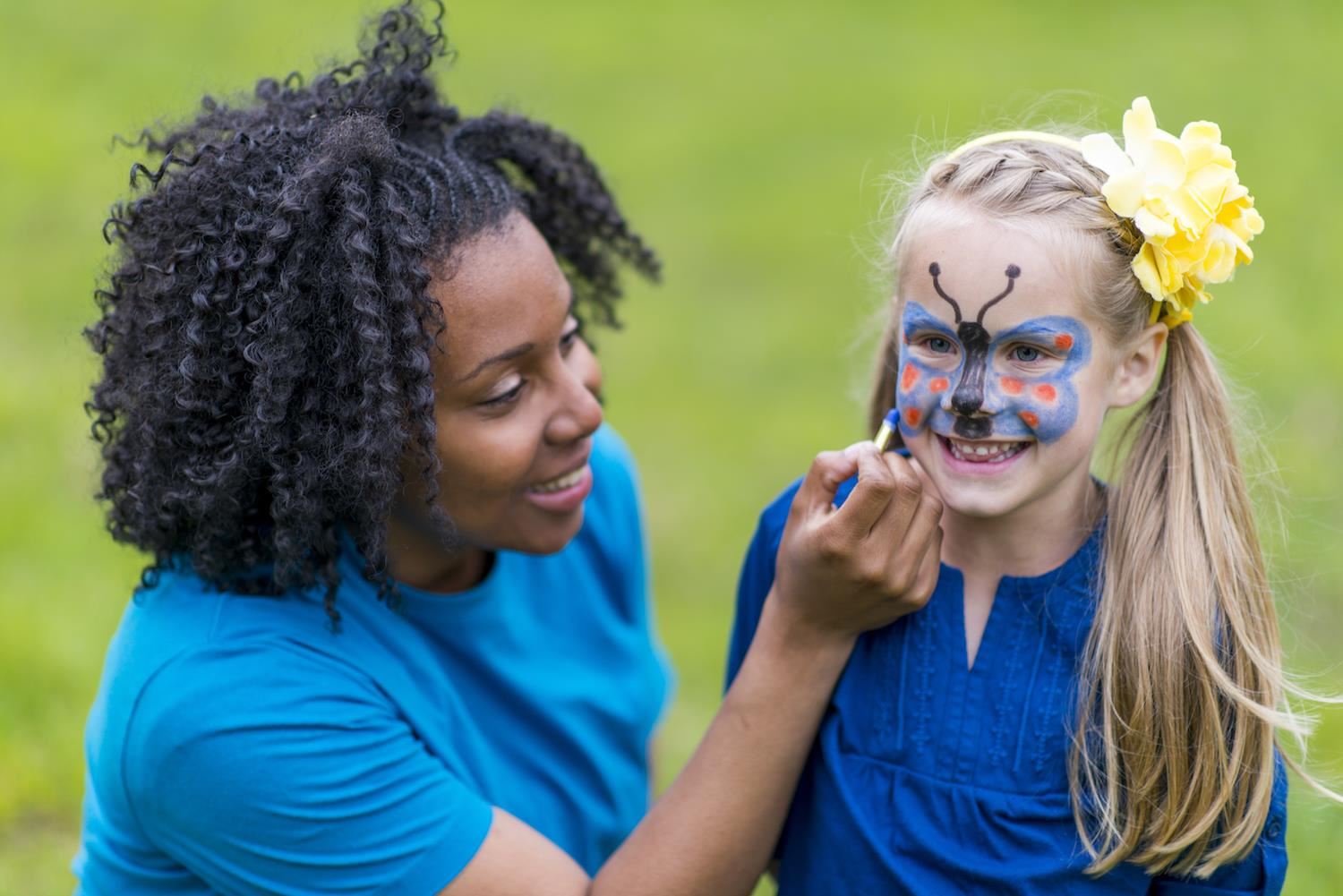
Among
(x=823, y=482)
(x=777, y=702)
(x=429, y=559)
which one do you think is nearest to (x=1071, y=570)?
(x=823, y=482)

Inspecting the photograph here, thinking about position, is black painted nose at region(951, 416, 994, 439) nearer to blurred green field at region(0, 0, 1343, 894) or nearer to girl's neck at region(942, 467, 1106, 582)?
girl's neck at region(942, 467, 1106, 582)

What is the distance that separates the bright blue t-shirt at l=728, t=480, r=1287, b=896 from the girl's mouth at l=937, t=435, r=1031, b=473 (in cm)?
23

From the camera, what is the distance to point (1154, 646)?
233 centimetres

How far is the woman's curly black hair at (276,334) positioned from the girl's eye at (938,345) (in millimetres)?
833

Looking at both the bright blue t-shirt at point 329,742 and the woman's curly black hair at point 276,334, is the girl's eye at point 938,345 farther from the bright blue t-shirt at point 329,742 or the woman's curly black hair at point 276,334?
the bright blue t-shirt at point 329,742

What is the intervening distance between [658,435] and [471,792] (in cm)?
353

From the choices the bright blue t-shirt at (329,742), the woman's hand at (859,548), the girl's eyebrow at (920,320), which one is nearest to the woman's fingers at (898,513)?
the woman's hand at (859,548)

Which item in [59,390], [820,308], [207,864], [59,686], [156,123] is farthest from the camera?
[820,308]

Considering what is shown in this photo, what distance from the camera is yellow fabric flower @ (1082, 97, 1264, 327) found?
2260 mm

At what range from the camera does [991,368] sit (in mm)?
2305

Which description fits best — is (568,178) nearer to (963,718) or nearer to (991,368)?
(991,368)

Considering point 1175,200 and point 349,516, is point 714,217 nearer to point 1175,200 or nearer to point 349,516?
point 349,516

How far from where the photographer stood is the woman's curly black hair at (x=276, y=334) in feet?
8.28

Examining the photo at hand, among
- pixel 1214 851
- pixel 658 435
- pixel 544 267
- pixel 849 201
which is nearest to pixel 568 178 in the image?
pixel 544 267
